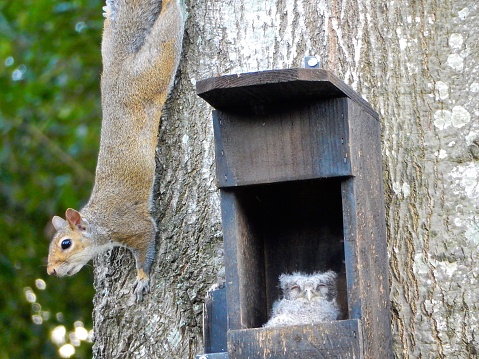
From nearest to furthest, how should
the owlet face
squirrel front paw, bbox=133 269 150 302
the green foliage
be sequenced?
1. the owlet face
2. squirrel front paw, bbox=133 269 150 302
3. the green foliage

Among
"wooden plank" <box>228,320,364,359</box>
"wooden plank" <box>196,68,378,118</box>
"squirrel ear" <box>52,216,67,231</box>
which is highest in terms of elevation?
"wooden plank" <box>196,68,378,118</box>

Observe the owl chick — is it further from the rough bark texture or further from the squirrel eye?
the squirrel eye

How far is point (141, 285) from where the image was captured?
9.00 ft

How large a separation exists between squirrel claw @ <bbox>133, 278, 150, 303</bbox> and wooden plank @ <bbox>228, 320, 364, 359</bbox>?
2.38 feet

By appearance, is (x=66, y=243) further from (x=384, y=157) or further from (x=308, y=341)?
(x=308, y=341)

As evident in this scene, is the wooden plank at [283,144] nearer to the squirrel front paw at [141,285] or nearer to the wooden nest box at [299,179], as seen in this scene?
the wooden nest box at [299,179]

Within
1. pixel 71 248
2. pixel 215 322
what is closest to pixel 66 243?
pixel 71 248

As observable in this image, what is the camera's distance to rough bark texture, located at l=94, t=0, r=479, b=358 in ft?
7.71

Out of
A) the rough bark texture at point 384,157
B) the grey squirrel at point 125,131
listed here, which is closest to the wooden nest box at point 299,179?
the rough bark texture at point 384,157

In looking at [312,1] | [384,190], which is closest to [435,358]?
[384,190]

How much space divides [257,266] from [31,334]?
327cm

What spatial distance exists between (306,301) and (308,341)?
0.75 feet

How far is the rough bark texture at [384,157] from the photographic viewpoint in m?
2.35

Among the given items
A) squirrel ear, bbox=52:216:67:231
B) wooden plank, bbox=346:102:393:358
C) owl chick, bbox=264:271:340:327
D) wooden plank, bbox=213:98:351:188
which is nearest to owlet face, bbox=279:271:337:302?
owl chick, bbox=264:271:340:327
